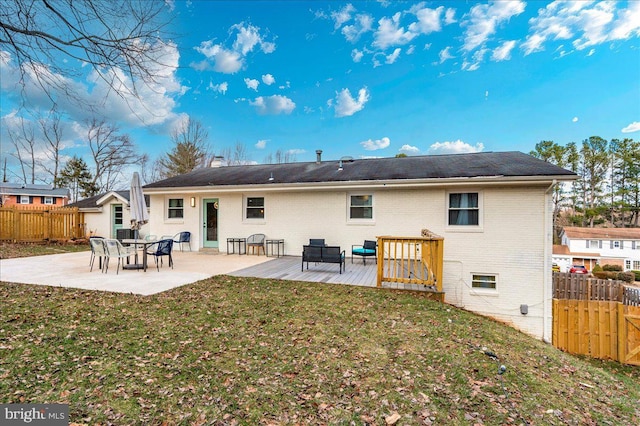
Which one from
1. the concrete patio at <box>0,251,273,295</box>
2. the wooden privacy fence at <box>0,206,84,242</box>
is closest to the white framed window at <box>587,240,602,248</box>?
the concrete patio at <box>0,251,273,295</box>

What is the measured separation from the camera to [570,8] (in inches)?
405

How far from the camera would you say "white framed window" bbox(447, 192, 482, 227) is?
9516 millimetres

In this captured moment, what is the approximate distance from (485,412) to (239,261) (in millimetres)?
8824

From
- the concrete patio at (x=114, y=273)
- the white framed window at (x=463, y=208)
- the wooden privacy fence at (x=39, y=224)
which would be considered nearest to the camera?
the concrete patio at (x=114, y=273)

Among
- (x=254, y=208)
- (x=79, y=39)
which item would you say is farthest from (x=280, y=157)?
(x=79, y=39)

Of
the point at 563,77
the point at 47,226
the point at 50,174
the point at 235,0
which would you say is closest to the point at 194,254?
the point at 235,0

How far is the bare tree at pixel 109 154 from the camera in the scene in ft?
91.0

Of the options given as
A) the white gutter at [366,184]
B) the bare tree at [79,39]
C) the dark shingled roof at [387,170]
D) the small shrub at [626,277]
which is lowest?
the small shrub at [626,277]

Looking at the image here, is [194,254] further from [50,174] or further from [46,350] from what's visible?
[50,174]

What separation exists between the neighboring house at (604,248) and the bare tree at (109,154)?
47.3m

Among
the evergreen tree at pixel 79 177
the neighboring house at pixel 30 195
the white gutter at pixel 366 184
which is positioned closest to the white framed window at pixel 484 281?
the white gutter at pixel 366 184

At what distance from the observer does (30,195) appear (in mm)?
34812

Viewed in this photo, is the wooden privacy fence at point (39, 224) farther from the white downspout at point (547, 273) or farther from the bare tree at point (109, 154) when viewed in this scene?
the white downspout at point (547, 273)

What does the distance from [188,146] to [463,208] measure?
962 inches
